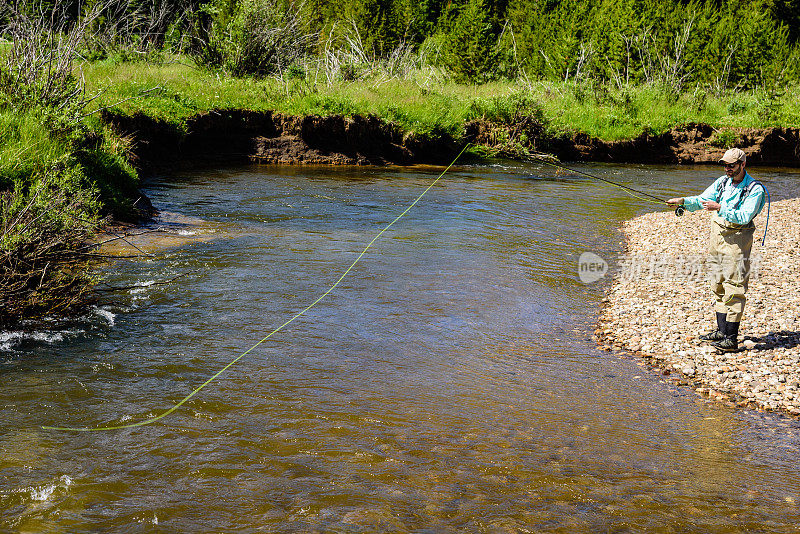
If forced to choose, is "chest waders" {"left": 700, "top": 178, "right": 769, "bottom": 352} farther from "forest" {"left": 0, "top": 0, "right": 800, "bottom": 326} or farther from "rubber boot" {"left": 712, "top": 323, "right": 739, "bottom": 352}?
"forest" {"left": 0, "top": 0, "right": 800, "bottom": 326}

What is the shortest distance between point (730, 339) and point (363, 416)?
3.58 meters

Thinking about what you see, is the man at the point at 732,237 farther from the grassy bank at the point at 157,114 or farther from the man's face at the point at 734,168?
the grassy bank at the point at 157,114

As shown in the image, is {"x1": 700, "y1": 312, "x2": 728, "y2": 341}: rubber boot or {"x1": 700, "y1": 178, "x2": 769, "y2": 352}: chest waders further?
{"x1": 700, "y1": 312, "x2": 728, "y2": 341}: rubber boot

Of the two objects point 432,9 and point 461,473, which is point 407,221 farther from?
point 432,9

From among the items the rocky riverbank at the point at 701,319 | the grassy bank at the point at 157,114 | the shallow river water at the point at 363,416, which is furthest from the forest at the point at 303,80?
the rocky riverbank at the point at 701,319

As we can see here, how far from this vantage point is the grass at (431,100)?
1680 centimetres

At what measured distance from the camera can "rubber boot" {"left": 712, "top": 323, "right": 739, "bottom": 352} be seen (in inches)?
252

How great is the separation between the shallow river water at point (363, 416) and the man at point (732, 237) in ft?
3.18

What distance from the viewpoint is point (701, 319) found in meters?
7.30

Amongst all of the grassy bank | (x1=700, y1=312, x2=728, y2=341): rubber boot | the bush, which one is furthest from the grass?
(x1=700, y1=312, x2=728, y2=341): rubber boot

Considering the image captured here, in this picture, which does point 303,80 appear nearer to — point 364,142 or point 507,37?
point 364,142

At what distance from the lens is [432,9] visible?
142ft

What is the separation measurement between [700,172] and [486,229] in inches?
445

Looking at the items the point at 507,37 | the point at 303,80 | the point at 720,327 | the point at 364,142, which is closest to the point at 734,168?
the point at 720,327
